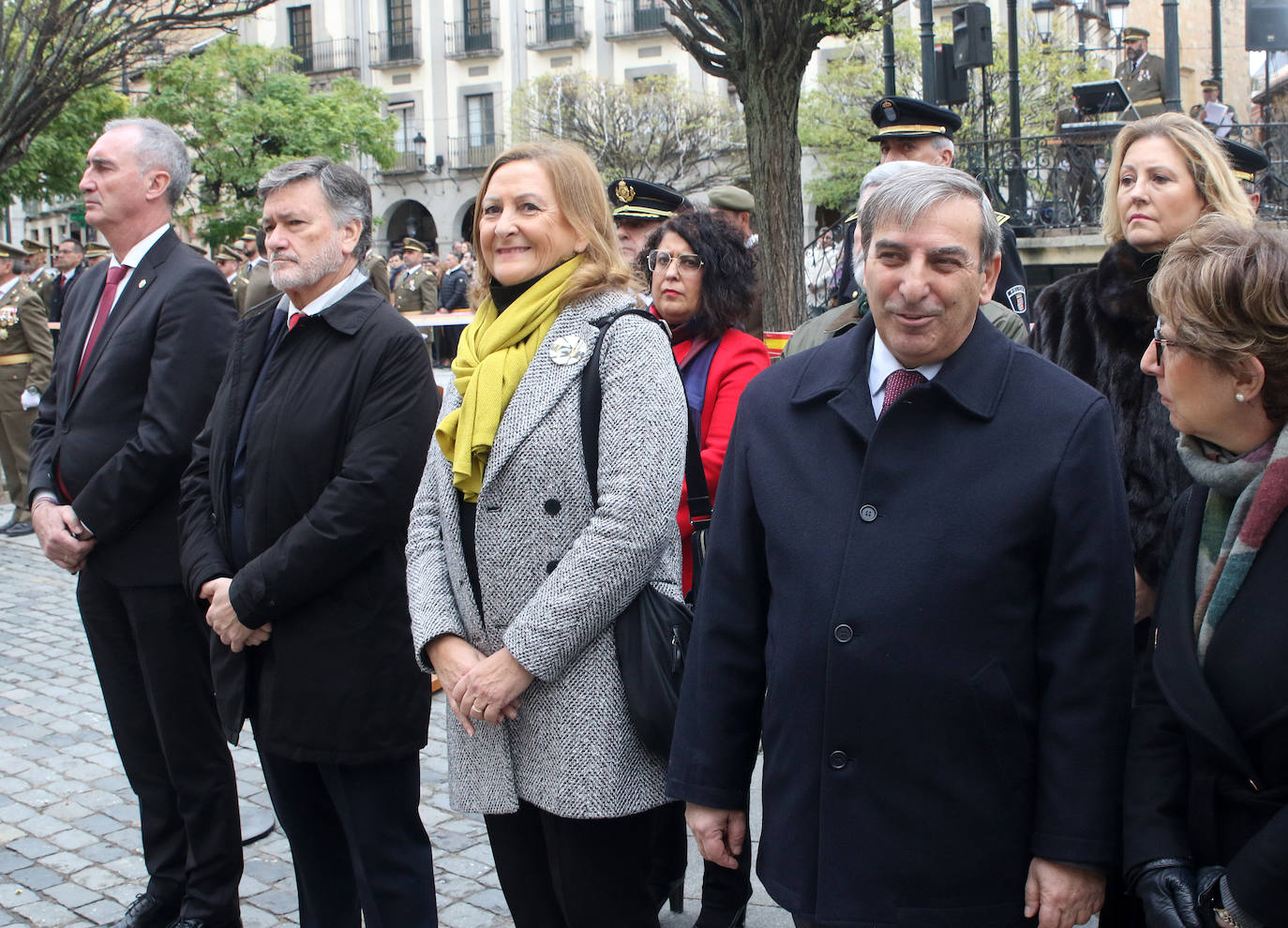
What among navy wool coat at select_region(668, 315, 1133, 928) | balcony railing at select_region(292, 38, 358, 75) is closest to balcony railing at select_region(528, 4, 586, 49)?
balcony railing at select_region(292, 38, 358, 75)

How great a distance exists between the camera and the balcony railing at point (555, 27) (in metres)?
44.9

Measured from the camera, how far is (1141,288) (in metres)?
3.36

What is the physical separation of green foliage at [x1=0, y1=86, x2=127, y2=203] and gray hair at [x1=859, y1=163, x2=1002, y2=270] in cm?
2657

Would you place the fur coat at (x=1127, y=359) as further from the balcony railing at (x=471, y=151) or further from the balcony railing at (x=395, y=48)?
the balcony railing at (x=395, y=48)

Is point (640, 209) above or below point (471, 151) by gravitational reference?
below

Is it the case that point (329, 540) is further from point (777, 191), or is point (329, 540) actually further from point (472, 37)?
point (472, 37)

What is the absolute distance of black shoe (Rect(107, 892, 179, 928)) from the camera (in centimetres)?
388

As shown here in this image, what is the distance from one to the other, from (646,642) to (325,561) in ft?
2.92

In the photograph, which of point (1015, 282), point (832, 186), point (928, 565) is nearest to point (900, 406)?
point (928, 565)

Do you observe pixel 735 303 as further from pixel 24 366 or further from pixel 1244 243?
pixel 24 366

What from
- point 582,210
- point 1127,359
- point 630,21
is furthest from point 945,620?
point 630,21

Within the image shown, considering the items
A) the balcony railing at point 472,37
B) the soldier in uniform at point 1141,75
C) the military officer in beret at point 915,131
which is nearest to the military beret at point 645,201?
the military officer in beret at point 915,131

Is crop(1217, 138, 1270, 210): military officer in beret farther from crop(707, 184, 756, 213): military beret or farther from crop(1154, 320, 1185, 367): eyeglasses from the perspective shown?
crop(707, 184, 756, 213): military beret

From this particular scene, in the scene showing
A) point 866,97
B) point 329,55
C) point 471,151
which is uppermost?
point 329,55
